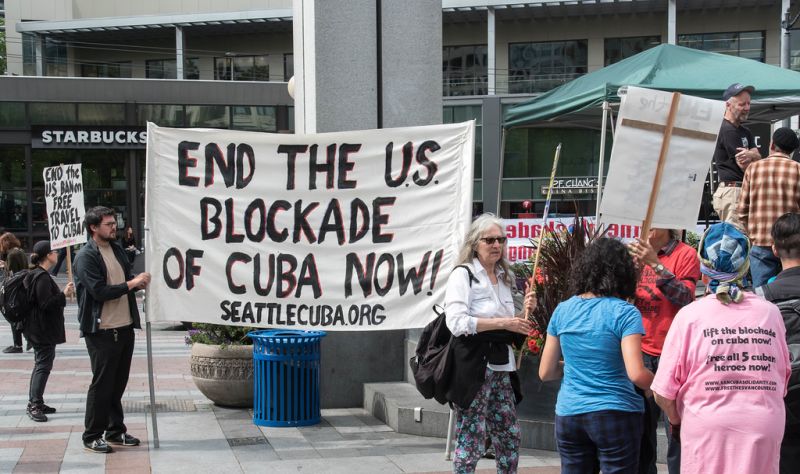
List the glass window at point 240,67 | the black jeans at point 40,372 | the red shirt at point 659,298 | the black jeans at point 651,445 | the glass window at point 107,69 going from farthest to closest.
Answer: the glass window at point 107,69 → the glass window at point 240,67 → the black jeans at point 40,372 → the red shirt at point 659,298 → the black jeans at point 651,445

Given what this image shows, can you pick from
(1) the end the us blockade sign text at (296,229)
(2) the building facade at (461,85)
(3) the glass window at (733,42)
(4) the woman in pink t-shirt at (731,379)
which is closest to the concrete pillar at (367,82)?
(1) the end the us blockade sign text at (296,229)

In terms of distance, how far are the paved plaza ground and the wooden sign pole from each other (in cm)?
235

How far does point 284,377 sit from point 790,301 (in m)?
4.98

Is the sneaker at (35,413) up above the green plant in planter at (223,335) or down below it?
below

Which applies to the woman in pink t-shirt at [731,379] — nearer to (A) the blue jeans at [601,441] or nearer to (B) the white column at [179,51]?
(A) the blue jeans at [601,441]

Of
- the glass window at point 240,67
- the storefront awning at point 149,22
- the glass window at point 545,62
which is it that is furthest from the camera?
the glass window at point 240,67

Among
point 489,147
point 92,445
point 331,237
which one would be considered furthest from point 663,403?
point 489,147

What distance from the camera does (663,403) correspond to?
4062mm

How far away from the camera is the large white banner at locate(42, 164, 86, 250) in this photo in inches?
536

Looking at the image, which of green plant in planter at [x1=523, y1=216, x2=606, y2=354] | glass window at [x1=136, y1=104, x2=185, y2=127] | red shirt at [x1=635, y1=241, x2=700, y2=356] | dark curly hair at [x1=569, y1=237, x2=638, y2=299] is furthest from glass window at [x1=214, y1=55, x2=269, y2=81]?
dark curly hair at [x1=569, y1=237, x2=638, y2=299]

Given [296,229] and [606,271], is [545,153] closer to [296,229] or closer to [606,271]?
[296,229]

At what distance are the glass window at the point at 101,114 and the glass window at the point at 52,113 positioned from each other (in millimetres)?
339

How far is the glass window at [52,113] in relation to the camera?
3991 centimetres

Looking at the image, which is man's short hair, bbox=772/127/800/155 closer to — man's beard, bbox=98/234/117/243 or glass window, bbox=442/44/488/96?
man's beard, bbox=98/234/117/243
